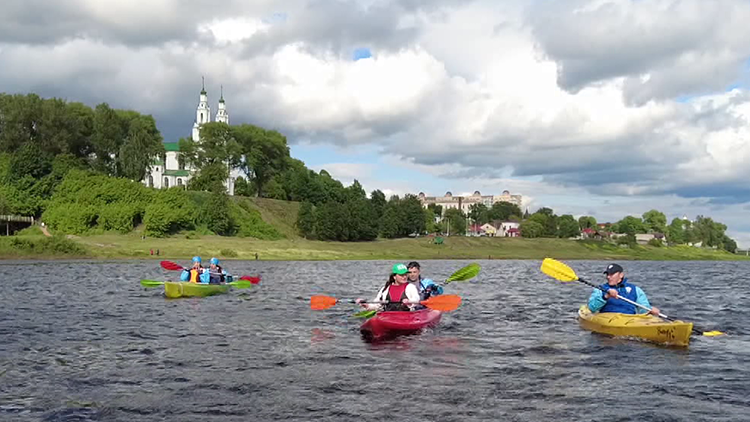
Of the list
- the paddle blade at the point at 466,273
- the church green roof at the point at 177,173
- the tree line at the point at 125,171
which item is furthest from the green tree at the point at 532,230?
the paddle blade at the point at 466,273

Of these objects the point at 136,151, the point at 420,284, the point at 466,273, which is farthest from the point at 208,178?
the point at 420,284

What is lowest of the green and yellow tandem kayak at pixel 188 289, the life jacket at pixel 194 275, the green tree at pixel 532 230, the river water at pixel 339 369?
the river water at pixel 339 369

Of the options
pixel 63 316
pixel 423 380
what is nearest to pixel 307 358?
pixel 423 380

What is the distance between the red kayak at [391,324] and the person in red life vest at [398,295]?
49 centimetres

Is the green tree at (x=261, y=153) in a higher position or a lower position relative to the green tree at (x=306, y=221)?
higher

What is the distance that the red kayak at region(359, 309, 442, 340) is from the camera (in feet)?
59.8

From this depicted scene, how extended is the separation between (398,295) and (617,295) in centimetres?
622

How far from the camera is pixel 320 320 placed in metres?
22.8

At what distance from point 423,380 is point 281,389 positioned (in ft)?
9.34

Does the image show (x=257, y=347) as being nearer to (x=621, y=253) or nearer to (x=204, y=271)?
(x=204, y=271)

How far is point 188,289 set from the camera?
2988 centimetres

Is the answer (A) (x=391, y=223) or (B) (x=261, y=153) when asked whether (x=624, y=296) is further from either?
(B) (x=261, y=153)

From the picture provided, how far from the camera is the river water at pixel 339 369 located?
10.9m

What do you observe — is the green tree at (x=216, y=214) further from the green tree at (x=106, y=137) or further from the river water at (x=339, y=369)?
the river water at (x=339, y=369)
